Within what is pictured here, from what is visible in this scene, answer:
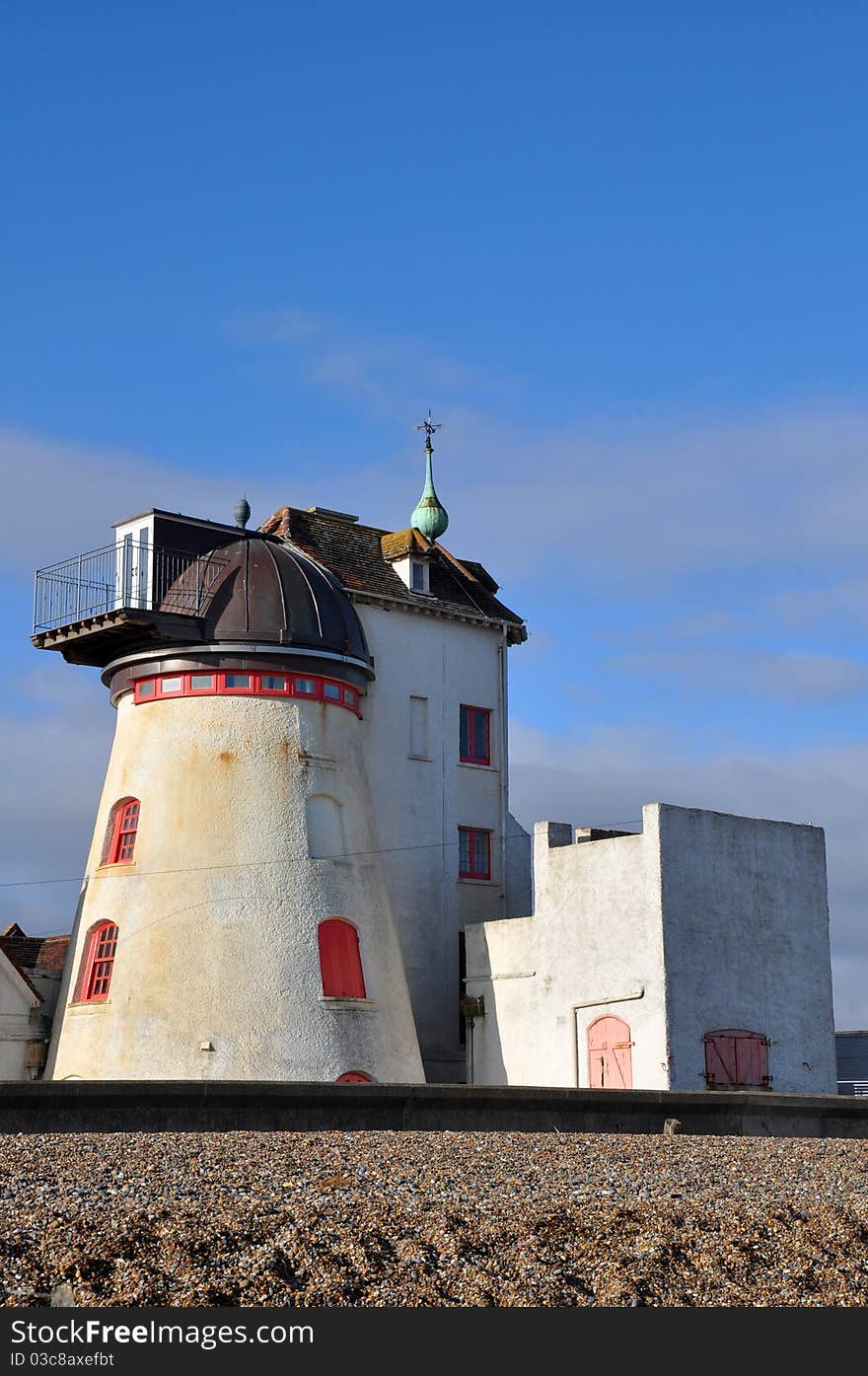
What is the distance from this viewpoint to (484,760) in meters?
41.0

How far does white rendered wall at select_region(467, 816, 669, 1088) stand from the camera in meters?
33.9

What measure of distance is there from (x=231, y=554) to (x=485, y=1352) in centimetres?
2497

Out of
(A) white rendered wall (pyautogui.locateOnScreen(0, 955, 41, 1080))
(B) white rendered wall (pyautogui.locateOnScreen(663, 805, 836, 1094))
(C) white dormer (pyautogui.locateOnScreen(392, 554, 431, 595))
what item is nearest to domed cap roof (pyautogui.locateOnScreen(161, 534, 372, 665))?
(C) white dormer (pyautogui.locateOnScreen(392, 554, 431, 595))

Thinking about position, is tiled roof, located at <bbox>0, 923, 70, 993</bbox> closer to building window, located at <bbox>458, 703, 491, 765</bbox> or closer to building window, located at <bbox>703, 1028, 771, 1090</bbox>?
building window, located at <bbox>458, 703, 491, 765</bbox>

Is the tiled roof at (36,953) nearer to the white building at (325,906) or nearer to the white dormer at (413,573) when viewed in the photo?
the white building at (325,906)

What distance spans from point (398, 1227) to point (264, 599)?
20.9 metres

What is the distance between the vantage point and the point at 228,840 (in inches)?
1356

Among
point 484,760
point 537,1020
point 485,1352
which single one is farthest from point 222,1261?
point 484,760

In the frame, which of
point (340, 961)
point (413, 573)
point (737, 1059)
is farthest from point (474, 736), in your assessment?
point (737, 1059)

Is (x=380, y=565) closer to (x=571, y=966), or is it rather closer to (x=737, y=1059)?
(x=571, y=966)

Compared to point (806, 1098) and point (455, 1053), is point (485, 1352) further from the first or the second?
point (455, 1053)

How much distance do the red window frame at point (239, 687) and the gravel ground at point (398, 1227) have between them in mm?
15014

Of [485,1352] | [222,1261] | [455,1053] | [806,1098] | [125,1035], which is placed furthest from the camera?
[455,1053]

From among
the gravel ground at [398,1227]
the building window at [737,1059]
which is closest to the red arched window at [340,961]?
the building window at [737,1059]
